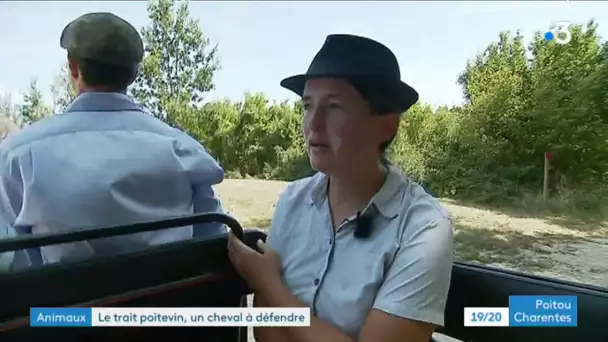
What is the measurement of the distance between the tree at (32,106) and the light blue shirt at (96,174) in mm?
499

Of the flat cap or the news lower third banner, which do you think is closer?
the news lower third banner

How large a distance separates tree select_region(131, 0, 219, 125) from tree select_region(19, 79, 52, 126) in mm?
266

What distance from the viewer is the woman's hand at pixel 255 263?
3.42 ft

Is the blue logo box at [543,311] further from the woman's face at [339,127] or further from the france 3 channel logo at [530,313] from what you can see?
the woman's face at [339,127]

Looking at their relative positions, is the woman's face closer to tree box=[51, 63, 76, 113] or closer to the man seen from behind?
the man seen from behind

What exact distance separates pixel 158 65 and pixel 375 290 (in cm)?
95

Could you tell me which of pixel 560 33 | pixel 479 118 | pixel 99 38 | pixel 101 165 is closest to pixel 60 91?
pixel 99 38

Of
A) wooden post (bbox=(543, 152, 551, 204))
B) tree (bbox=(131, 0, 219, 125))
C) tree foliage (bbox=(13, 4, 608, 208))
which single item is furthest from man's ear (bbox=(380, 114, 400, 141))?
wooden post (bbox=(543, 152, 551, 204))

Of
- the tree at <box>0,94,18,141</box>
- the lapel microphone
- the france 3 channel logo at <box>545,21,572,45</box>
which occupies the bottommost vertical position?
the lapel microphone

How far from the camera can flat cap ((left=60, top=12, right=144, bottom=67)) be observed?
1.05 m

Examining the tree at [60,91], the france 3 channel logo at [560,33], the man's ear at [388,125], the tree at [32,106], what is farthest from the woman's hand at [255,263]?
the france 3 channel logo at [560,33]

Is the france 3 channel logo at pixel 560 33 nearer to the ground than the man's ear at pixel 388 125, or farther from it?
farther from it

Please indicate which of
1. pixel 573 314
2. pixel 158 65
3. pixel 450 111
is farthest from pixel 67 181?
pixel 450 111

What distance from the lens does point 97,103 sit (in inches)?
41.6
